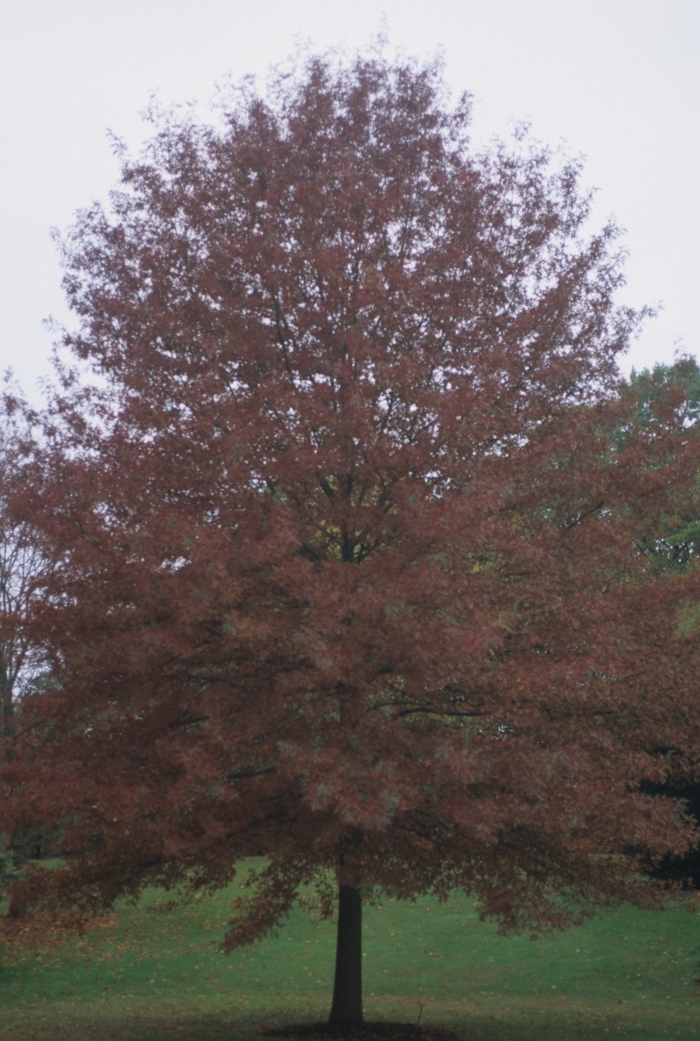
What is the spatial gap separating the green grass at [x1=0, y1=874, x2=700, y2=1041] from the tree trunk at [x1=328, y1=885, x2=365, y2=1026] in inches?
49.5

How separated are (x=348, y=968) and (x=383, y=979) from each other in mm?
8293

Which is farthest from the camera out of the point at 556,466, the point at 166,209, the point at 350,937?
the point at 350,937

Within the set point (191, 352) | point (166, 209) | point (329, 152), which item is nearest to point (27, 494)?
point (191, 352)

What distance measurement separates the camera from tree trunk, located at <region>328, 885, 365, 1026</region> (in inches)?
499

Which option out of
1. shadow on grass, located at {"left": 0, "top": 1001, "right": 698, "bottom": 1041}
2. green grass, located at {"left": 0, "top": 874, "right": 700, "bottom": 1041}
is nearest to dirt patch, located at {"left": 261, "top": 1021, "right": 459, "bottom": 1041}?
shadow on grass, located at {"left": 0, "top": 1001, "right": 698, "bottom": 1041}

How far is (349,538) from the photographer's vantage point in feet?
34.9

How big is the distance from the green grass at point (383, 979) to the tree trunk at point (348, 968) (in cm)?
126

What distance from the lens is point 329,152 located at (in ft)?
36.7

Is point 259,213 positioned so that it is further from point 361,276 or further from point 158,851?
point 158,851

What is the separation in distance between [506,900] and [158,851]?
368 cm

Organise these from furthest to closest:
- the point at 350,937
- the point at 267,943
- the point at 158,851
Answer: the point at 267,943
the point at 350,937
the point at 158,851

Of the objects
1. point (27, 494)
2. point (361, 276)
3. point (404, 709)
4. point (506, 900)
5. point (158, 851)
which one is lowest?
point (506, 900)

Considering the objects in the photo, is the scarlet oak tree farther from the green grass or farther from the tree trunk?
the green grass

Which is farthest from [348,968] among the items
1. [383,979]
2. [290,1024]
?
[383,979]
